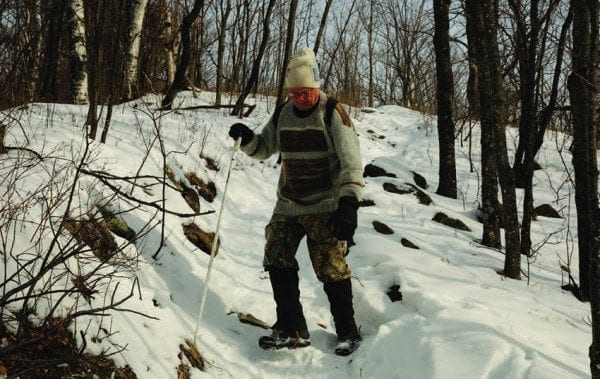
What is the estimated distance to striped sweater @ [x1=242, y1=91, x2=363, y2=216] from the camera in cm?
294

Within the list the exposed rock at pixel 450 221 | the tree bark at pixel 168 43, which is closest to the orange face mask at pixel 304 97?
the exposed rock at pixel 450 221

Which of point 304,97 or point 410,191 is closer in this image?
point 304,97

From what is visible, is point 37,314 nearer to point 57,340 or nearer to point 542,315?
point 57,340

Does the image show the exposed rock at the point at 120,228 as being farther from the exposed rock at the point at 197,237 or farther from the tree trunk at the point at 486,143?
the tree trunk at the point at 486,143

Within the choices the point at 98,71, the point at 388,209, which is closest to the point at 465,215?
the point at 388,209

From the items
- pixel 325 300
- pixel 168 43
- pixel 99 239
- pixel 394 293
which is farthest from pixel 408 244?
pixel 168 43

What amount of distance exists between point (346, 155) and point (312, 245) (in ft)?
2.12

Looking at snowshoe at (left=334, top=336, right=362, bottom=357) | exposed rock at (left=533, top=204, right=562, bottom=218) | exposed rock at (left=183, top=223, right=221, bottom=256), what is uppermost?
exposed rock at (left=183, top=223, right=221, bottom=256)

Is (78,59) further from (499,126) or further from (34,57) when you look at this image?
(499,126)

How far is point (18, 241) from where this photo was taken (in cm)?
235

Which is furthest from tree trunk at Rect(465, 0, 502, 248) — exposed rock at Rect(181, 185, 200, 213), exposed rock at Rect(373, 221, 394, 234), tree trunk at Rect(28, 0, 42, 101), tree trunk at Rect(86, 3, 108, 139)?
tree trunk at Rect(28, 0, 42, 101)

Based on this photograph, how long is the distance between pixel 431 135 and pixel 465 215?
20.6ft

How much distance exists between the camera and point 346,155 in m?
2.87

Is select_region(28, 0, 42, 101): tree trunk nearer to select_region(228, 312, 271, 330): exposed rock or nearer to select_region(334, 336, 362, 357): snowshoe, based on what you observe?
select_region(228, 312, 271, 330): exposed rock
